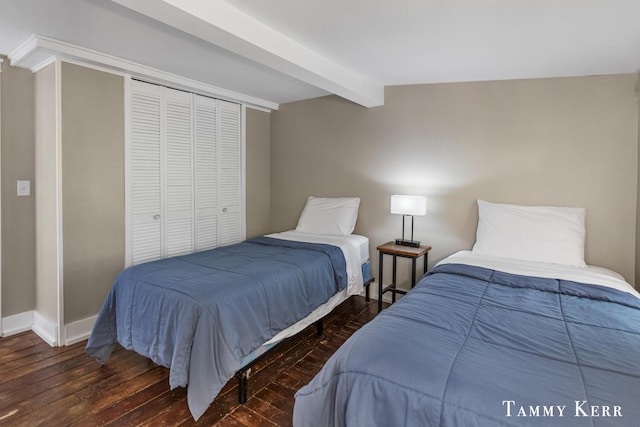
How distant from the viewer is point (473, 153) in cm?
313

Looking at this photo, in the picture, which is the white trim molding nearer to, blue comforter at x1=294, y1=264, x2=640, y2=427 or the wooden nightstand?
the wooden nightstand

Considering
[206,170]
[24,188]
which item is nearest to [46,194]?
[24,188]

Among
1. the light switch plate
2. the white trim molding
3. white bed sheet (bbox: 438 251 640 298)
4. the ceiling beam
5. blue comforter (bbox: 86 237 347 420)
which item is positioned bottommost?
blue comforter (bbox: 86 237 347 420)

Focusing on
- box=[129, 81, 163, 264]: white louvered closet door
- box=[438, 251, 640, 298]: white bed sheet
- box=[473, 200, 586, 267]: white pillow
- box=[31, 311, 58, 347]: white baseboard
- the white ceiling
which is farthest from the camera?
box=[129, 81, 163, 264]: white louvered closet door

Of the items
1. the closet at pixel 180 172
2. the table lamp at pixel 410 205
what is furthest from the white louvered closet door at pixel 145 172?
the table lamp at pixel 410 205

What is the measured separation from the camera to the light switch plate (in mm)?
2814

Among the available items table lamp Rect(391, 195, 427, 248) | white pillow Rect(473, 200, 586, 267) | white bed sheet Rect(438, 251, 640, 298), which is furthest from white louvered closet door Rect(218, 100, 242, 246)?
white pillow Rect(473, 200, 586, 267)

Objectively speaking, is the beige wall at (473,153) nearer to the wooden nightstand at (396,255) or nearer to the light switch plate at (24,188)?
the wooden nightstand at (396,255)

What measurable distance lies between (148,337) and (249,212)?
2387mm

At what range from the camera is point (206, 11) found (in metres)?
1.75

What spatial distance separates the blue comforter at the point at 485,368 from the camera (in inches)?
38.0

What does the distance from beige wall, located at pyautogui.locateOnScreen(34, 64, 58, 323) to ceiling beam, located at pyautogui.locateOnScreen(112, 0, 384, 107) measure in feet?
4.98

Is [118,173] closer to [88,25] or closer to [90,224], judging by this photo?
[90,224]

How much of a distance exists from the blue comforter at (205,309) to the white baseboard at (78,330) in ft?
1.93
